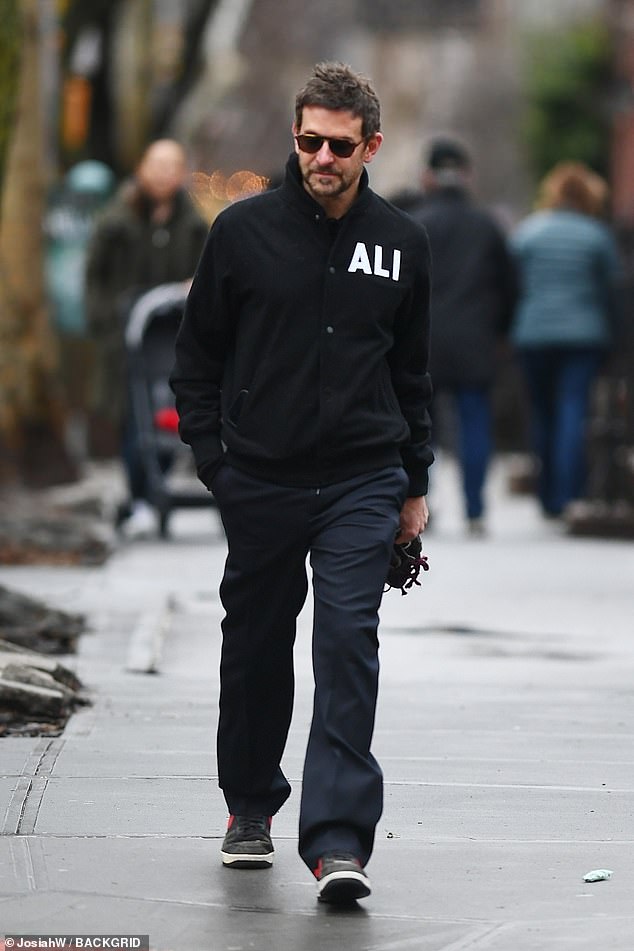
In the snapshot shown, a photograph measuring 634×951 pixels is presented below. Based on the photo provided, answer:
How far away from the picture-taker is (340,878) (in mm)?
5512

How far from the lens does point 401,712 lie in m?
8.23

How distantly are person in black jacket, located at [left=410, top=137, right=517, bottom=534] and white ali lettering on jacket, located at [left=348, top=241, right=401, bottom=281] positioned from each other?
27.4 ft

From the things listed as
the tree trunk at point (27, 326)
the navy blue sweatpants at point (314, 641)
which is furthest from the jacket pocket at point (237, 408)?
the tree trunk at point (27, 326)

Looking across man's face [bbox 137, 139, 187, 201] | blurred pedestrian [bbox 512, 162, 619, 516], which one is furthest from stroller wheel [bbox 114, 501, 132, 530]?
blurred pedestrian [bbox 512, 162, 619, 516]

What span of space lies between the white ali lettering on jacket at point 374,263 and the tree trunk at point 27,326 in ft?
36.2

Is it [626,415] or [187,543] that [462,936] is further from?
[626,415]

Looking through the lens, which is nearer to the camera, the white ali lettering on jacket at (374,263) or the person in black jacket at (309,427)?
the person in black jacket at (309,427)

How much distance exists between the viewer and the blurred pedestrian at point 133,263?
1395cm

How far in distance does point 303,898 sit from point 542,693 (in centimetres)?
314

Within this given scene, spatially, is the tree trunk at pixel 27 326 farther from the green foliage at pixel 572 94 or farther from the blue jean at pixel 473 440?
the green foliage at pixel 572 94

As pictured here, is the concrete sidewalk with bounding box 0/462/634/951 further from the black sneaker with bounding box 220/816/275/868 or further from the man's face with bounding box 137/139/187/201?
the man's face with bounding box 137/139/187/201

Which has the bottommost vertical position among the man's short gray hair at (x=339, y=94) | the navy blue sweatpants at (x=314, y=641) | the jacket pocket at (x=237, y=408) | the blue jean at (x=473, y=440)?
the blue jean at (x=473, y=440)

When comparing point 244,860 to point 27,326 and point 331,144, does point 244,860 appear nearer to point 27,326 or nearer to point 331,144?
point 331,144

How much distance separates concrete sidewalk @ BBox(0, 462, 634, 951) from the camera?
5.45 m
